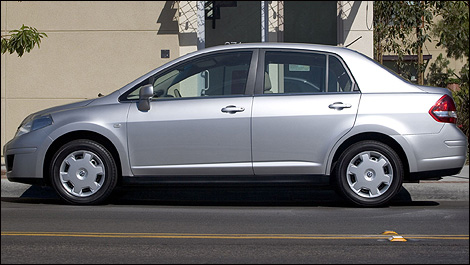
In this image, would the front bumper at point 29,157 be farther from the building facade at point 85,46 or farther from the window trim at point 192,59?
the building facade at point 85,46

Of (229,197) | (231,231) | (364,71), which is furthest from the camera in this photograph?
(229,197)

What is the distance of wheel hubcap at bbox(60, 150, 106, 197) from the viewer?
875cm

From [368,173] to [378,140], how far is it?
0.40m

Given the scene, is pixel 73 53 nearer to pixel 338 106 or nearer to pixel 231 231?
pixel 338 106

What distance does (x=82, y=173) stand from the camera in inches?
347

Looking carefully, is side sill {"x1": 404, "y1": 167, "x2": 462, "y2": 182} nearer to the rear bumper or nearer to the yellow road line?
the rear bumper

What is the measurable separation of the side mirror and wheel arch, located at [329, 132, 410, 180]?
2127 millimetres

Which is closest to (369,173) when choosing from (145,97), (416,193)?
(416,193)

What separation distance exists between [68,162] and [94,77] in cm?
587

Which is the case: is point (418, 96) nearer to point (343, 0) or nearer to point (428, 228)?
point (428, 228)

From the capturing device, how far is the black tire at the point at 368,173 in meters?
8.60

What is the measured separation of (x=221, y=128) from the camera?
8.65 metres

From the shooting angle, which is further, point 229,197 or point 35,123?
point 229,197

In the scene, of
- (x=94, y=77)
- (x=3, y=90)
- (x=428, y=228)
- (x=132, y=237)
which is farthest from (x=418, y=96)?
(x=3, y=90)
